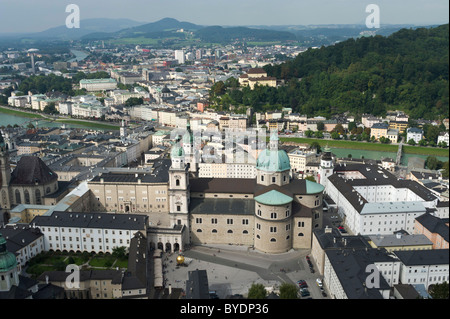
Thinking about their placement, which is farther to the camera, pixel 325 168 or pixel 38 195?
pixel 325 168

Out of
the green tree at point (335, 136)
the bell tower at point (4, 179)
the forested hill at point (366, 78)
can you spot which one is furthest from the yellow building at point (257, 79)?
the bell tower at point (4, 179)

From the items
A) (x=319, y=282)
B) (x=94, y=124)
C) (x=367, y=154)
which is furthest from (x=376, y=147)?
(x=94, y=124)

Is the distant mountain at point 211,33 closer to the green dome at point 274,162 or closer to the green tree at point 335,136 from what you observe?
the green tree at point 335,136

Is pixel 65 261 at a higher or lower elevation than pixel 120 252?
lower

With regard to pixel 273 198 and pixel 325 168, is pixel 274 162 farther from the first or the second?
pixel 325 168

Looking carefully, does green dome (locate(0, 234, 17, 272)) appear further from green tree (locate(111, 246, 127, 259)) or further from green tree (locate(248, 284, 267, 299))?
green tree (locate(248, 284, 267, 299))

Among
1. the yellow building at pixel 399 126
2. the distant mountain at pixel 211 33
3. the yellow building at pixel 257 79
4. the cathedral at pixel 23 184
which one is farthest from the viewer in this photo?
the distant mountain at pixel 211 33
